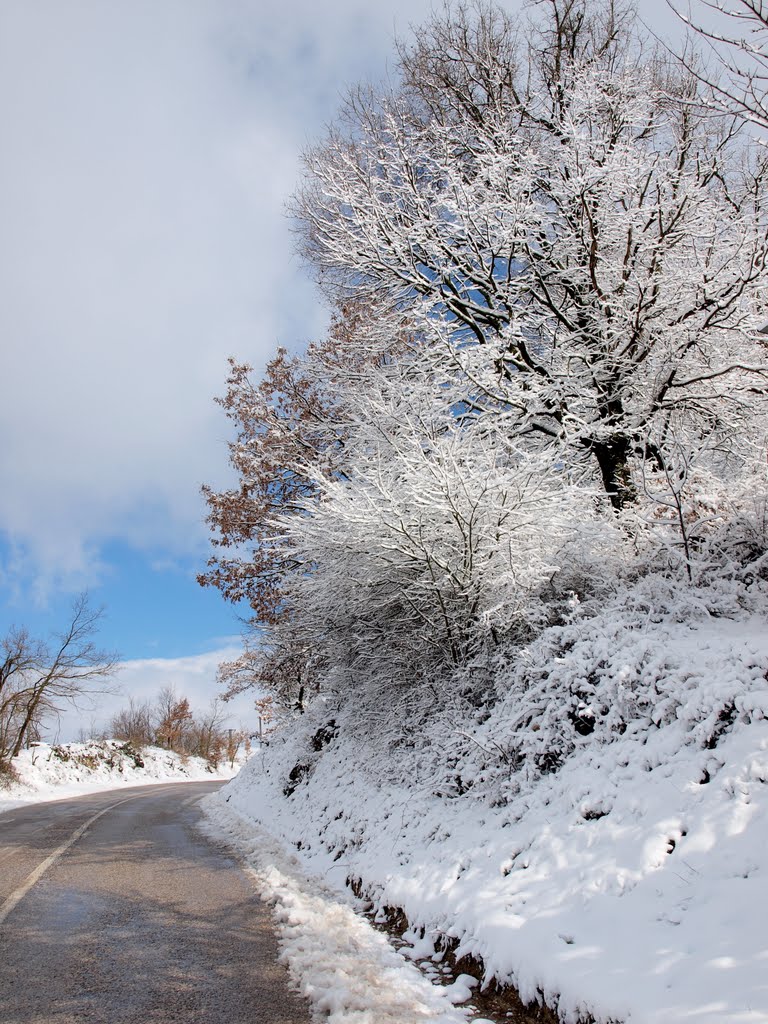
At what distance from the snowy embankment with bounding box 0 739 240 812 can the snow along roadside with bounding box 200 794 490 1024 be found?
47.0 feet

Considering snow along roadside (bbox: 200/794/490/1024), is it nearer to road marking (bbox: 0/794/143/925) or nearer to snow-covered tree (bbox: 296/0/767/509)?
road marking (bbox: 0/794/143/925)

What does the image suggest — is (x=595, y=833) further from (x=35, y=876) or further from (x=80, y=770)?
(x=80, y=770)

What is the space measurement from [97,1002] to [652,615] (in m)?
5.77

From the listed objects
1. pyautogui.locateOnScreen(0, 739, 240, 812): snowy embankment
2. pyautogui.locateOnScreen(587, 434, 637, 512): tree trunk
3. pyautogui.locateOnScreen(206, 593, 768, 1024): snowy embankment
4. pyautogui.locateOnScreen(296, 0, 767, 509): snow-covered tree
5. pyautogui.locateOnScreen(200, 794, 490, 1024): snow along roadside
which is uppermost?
pyautogui.locateOnScreen(296, 0, 767, 509): snow-covered tree

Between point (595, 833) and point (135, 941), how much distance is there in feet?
12.2

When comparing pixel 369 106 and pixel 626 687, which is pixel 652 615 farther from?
pixel 369 106

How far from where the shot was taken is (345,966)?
4.11 m

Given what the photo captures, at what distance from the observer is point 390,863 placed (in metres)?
6.20

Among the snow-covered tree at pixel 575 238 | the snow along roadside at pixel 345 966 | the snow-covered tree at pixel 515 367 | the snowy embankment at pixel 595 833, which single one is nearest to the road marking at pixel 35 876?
the snow along roadside at pixel 345 966

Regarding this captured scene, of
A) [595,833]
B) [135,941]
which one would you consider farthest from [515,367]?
[135,941]

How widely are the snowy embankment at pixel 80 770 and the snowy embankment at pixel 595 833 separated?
1498 cm

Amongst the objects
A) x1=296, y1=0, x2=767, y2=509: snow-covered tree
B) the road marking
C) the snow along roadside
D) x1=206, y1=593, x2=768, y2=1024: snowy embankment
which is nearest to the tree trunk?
x1=296, y1=0, x2=767, y2=509: snow-covered tree

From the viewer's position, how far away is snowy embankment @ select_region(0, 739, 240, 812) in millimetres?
23109

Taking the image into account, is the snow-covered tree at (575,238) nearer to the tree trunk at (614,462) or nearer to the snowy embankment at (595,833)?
the tree trunk at (614,462)
